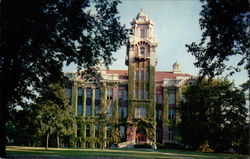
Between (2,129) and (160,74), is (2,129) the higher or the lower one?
the lower one

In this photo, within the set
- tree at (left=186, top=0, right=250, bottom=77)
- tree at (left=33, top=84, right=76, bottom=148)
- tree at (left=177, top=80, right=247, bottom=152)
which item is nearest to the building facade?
tree at (left=177, top=80, right=247, bottom=152)

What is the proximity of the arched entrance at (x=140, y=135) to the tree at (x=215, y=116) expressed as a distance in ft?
24.0

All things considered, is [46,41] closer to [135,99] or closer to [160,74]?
[135,99]

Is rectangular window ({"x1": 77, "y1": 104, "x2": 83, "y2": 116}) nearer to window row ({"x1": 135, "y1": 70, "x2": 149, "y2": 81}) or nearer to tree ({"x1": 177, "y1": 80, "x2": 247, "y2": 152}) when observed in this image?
window row ({"x1": 135, "y1": 70, "x2": 149, "y2": 81})

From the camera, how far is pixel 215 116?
20812 mm

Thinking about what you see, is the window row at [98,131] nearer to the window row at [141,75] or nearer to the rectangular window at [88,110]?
the rectangular window at [88,110]

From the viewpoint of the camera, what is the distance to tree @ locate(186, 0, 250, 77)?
391 inches

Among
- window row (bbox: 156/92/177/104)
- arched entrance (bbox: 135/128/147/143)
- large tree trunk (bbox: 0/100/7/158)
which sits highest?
window row (bbox: 156/92/177/104)

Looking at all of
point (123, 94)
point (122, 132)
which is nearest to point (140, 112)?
point (123, 94)

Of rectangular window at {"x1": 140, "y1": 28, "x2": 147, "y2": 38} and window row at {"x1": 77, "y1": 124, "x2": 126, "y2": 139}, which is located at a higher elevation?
rectangular window at {"x1": 140, "y1": 28, "x2": 147, "y2": 38}

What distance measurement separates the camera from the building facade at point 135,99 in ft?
92.2

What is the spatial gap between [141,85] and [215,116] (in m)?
11.8

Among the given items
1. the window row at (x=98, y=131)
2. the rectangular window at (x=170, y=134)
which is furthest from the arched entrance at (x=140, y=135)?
the rectangular window at (x=170, y=134)

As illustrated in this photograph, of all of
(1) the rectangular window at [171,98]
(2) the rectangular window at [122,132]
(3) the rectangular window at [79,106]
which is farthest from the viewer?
(1) the rectangular window at [171,98]
